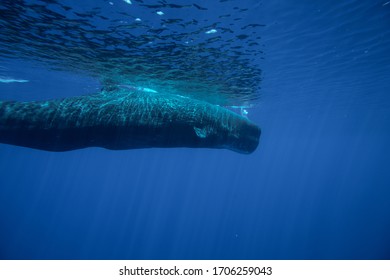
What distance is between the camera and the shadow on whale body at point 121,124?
4.77 meters

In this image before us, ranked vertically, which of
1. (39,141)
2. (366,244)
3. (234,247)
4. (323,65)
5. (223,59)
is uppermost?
(323,65)

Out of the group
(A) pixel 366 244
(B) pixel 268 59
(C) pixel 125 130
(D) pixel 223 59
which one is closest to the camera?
(C) pixel 125 130

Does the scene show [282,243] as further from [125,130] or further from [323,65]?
[125,130]

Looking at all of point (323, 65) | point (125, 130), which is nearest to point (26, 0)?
point (125, 130)

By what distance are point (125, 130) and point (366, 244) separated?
51361 mm

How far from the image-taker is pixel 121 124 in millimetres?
5227

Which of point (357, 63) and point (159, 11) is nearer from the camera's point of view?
point (159, 11)

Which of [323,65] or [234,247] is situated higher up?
[323,65]

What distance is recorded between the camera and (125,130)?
5.27 metres

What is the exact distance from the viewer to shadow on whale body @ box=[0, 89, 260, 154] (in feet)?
15.7

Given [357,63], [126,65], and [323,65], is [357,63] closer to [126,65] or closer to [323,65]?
[323,65]

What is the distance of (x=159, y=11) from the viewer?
746 cm

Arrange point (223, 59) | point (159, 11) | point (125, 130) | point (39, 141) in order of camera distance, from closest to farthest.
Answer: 1. point (39, 141)
2. point (125, 130)
3. point (159, 11)
4. point (223, 59)
